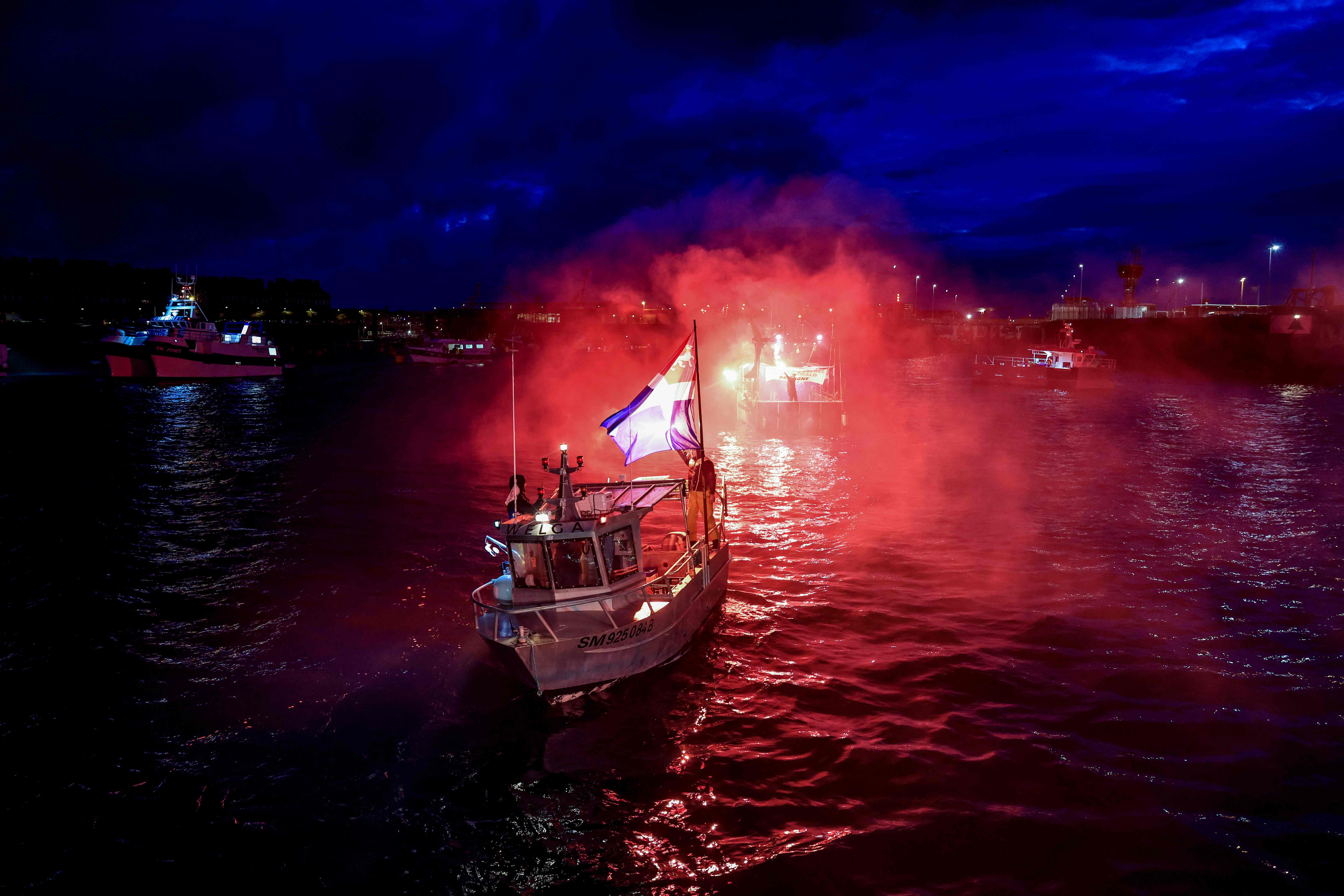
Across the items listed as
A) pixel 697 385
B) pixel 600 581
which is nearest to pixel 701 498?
pixel 697 385

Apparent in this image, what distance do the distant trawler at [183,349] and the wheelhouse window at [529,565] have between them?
9782 centimetres

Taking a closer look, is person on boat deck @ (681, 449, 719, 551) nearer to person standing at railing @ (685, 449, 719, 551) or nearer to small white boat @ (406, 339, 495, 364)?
person standing at railing @ (685, 449, 719, 551)

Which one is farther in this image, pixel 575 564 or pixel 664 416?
pixel 664 416

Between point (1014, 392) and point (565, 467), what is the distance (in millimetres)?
77206

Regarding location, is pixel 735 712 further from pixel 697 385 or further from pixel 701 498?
pixel 697 385

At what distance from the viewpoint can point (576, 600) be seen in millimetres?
11758

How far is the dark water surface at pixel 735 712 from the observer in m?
8.98

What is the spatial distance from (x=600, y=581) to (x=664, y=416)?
12.1 feet

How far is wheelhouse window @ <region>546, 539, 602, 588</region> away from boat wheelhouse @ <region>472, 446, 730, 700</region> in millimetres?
13

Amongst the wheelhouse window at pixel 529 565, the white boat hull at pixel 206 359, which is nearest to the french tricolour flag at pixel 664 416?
the wheelhouse window at pixel 529 565

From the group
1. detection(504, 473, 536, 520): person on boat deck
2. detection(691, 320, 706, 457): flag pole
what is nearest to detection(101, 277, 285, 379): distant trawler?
detection(504, 473, 536, 520): person on boat deck

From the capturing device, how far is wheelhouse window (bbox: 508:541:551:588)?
12.0 m

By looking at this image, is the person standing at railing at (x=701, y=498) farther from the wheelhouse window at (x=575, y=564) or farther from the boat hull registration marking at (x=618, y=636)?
the wheelhouse window at (x=575, y=564)

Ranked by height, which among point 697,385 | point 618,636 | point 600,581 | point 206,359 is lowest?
point 618,636
